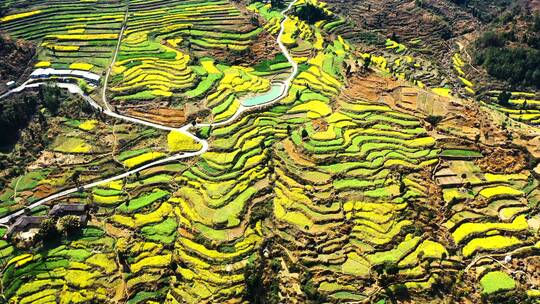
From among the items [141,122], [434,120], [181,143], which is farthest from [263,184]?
[434,120]

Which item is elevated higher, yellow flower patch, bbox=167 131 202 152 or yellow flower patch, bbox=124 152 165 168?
yellow flower patch, bbox=167 131 202 152

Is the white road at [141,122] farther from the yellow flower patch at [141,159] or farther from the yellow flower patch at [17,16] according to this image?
the yellow flower patch at [17,16]

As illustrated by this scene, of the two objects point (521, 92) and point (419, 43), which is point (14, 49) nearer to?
point (419, 43)

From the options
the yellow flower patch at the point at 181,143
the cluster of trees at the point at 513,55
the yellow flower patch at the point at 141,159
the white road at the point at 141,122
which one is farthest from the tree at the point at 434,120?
the yellow flower patch at the point at 141,159

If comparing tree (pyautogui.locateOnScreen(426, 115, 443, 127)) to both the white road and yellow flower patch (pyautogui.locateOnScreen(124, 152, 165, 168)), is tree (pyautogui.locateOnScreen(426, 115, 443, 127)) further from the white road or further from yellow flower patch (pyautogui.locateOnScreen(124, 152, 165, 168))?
yellow flower patch (pyautogui.locateOnScreen(124, 152, 165, 168))

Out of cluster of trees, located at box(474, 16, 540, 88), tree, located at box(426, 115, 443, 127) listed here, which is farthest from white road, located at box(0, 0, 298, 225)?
cluster of trees, located at box(474, 16, 540, 88)

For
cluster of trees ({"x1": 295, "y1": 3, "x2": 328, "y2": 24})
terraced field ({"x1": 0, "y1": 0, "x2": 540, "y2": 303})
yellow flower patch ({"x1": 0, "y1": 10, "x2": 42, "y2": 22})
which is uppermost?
yellow flower patch ({"x1": 0, "y1": 10, "x2": 42, "y2": 22})
